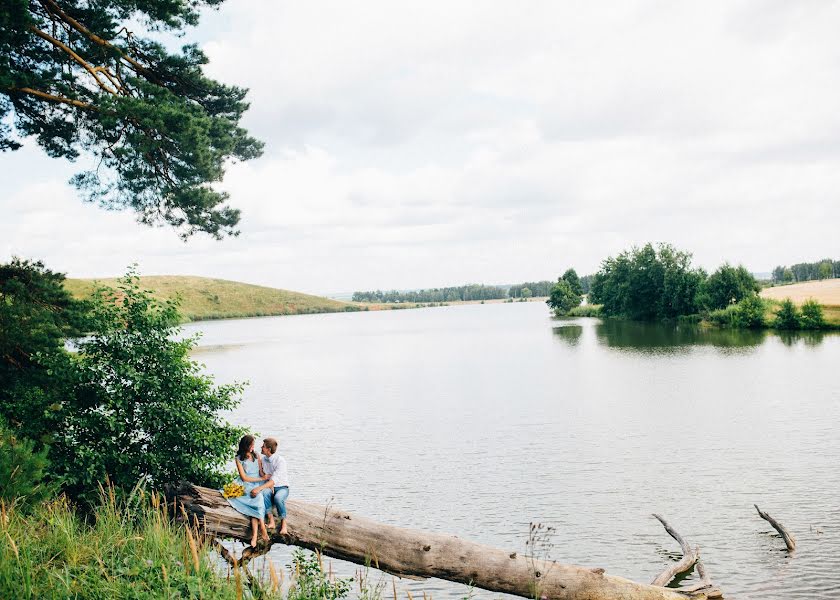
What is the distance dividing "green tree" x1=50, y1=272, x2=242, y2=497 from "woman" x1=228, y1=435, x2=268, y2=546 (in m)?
2.24

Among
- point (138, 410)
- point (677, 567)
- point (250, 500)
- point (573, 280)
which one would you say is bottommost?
point (677, 567)

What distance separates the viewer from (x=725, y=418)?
2859 centimetres

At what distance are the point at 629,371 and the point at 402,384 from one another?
1581 cm

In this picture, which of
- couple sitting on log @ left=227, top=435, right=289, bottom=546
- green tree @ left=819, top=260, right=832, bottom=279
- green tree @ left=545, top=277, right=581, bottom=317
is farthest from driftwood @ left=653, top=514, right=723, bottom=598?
green tree @ left=819, top=260, right=832, bottom=279

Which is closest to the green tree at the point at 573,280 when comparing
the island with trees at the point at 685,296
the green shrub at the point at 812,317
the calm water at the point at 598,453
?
the island with trees at the point at 685,296

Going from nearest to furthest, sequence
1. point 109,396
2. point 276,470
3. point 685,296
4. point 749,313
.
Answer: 1. point 276,470
2. point 109,396
3. point 749,313
4. point 685,296

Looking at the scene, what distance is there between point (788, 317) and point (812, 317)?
99.1 inches

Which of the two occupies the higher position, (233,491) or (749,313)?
(749,313)

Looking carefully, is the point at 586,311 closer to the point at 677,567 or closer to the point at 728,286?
the point at 728,286

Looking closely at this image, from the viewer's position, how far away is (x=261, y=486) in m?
10.9

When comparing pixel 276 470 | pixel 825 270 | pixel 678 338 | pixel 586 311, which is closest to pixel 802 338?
pixel 678 338

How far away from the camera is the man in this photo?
36.3 feet

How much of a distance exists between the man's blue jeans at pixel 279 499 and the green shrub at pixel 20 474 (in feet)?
11.0

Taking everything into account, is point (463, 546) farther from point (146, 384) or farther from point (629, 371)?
point (629, 371)
